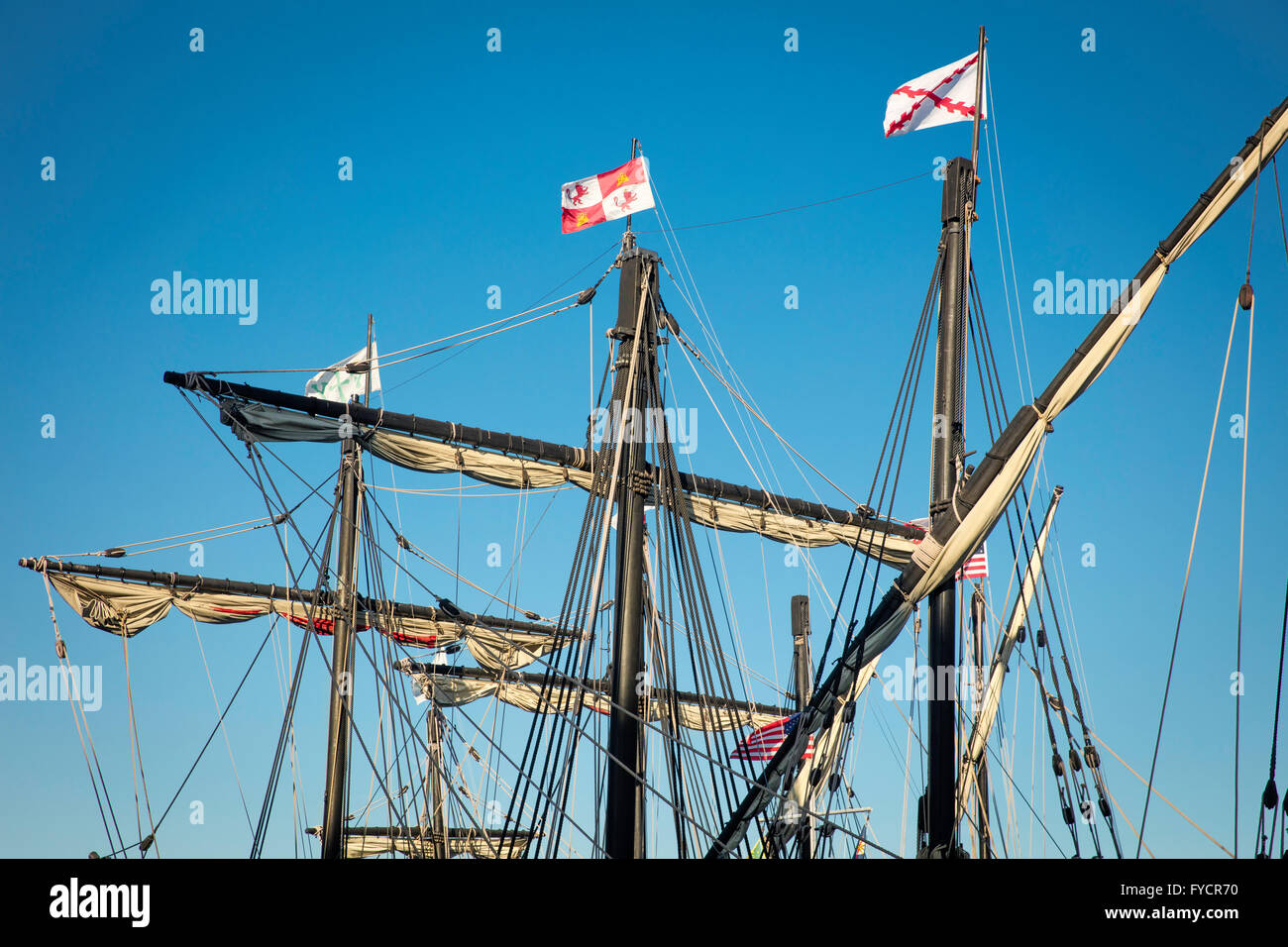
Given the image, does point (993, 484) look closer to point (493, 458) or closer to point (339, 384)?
point (493, 458)

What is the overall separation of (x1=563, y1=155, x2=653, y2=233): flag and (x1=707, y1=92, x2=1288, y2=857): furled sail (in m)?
9.13

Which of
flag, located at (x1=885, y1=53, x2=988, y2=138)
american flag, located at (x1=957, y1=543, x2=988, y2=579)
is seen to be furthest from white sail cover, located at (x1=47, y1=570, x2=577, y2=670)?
flag, located at (x1=885, y1=53, x2=988, y2=138)

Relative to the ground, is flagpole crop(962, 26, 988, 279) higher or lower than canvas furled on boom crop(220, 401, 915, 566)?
higher

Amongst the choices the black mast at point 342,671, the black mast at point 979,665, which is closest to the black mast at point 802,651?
the black mast at point 979,665

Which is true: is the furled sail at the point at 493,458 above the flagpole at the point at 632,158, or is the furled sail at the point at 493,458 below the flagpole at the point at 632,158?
below

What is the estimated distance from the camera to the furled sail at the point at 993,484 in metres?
15.1

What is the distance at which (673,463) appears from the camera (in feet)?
72.7

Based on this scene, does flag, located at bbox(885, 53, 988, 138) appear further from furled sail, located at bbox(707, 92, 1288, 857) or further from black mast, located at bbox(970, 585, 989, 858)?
black mast, located at bbox(970, 585, 989, 858)

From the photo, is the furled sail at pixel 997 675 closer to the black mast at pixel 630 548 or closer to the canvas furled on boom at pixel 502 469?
the canvas furled on boom at pixel 502 469

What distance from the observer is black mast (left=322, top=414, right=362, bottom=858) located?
27.1 meters

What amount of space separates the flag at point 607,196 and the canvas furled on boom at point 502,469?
486 cm

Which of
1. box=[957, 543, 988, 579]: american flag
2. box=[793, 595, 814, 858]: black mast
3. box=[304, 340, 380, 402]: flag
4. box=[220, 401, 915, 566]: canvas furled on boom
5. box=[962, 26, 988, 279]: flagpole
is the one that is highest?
box=[962, 26, 988, 279]: flagpole
